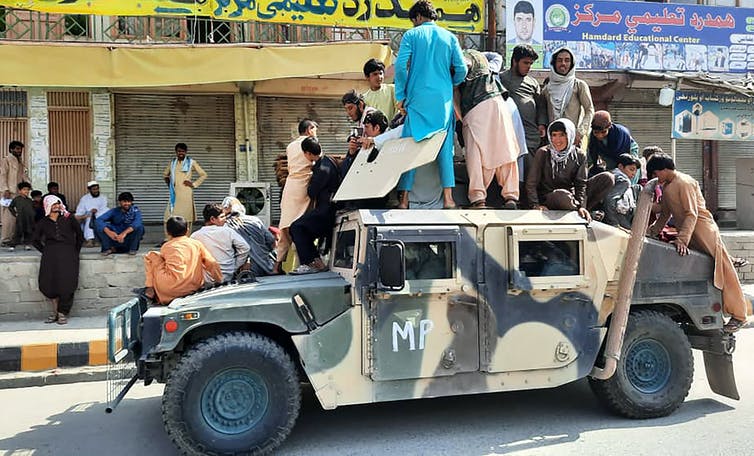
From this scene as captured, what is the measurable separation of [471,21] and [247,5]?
403 cm

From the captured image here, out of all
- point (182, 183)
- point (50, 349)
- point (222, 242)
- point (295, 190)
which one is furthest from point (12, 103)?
point (295, 190)

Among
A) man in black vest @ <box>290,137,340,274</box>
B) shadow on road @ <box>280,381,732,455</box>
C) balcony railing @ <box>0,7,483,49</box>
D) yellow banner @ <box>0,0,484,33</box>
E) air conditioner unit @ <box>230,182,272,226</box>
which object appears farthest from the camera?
balcony railing @ <box>0,7,483,49</box>

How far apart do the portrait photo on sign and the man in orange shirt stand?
8.15 m

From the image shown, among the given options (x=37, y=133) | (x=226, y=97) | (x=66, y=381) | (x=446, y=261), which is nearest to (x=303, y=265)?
(x=446, y=261)

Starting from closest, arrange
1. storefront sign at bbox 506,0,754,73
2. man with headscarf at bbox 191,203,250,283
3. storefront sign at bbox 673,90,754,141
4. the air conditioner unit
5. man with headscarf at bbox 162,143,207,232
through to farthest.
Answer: man with headscarf at bbox 191,203,250,283 → man with headscarf at bbox 162,143,207,232 → the air conditioner unit → storefront sign at bbox 506,0,754,73 → storefront sign at bbox 673,90,754,141

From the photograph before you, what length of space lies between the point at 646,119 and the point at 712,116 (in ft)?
5.32

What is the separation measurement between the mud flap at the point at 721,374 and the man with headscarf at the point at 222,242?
408 cm

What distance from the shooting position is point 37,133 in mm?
10602

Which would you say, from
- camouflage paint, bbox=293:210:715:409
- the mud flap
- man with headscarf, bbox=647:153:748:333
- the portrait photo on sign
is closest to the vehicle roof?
camouflage paint, bbox=293:210:715:409

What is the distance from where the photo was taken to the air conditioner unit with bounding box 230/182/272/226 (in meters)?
10.2

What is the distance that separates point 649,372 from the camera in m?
4.87

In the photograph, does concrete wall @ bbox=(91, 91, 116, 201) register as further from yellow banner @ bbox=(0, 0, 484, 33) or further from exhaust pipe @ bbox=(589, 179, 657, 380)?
exhaust pipe @ bbox=(589, 179, 657, 380)

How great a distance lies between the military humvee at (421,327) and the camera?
157 inches

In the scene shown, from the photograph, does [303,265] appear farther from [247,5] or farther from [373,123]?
[247,5]
